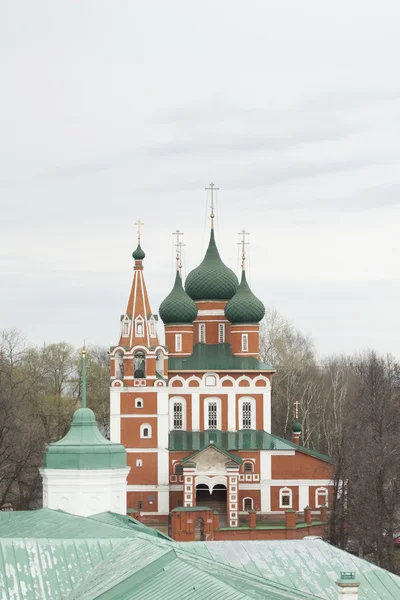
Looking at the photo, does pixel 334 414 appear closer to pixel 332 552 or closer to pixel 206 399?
pixel 206 399

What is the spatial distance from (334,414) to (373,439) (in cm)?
2197

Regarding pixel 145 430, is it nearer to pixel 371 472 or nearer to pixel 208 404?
pixel 208 404

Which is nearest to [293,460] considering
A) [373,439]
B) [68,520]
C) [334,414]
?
[373,439]

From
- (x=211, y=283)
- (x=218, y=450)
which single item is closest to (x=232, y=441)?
(x=218, y=450)

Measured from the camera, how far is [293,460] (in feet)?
151

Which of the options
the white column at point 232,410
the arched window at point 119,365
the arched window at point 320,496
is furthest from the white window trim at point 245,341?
the arched window at point 320,496

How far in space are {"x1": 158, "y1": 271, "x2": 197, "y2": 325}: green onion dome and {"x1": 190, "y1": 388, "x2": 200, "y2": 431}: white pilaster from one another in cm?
309

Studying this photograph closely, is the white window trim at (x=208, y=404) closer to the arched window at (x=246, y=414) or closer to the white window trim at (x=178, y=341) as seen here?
the arched window at (x=246, y=414)

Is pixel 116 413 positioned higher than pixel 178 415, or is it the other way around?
pixel 116 413

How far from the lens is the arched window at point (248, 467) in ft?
151

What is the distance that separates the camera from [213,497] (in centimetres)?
4522

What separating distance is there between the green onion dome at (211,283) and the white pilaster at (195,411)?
15.4 ft

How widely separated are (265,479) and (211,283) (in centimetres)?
860

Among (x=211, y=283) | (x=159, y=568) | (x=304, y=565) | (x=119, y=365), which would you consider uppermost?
(x=211, y=283)
